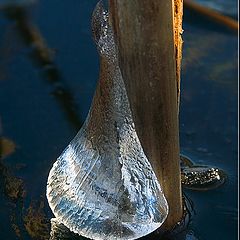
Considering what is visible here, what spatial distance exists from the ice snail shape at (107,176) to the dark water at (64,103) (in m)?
0.18

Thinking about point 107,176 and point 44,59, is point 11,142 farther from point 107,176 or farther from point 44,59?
point 107,176

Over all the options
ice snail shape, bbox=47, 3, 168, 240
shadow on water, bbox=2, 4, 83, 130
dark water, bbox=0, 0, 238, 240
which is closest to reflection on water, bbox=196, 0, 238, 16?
dark water, bbox=0, 0, 238, 240

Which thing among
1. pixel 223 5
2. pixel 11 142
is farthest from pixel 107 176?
pixel 223 5

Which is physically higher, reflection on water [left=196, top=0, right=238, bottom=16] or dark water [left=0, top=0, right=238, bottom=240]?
reflection on water [left=196, top=0, right=238, bottom=16]

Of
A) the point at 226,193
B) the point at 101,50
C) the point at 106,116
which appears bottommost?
the point at 226,193

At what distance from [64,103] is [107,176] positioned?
2.02 ft

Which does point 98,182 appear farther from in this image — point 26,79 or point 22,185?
point 26,79

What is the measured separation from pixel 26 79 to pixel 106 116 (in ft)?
2.48

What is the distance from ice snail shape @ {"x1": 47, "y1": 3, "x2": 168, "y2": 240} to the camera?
1.07 m

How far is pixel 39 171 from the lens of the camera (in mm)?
1532

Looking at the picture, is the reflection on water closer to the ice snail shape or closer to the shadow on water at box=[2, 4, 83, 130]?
the shadow on water at box=[2, 4, 83, 130]

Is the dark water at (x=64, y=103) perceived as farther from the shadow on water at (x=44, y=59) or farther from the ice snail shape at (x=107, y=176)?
the ice snail shape at (x=107, y=176)

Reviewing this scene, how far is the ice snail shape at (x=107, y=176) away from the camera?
1069 millimetres

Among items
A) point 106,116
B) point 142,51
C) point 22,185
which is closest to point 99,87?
point 106,116
